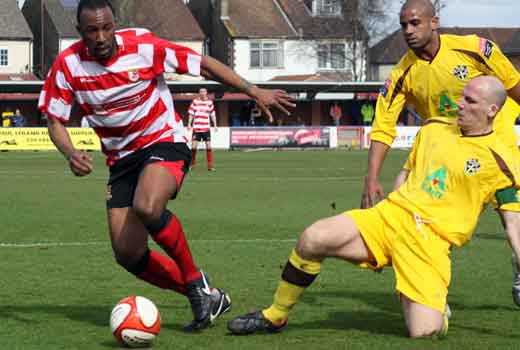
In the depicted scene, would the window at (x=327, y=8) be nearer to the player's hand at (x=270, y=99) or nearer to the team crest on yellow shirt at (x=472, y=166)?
the player's hand at (x=270, y=99)

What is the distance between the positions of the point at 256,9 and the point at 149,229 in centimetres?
7344

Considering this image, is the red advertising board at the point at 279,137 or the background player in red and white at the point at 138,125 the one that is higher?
the background player in red and white at the point at 138,125

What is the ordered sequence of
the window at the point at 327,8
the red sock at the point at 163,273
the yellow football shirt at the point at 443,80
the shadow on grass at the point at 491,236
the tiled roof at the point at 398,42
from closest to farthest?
the red sock at the point at 163,273
the yellow football shirt at the point at 443,80
the shadow on grass at the point at 491,236
the window at the point at 327,8
the tiled roof at the point at 398,42

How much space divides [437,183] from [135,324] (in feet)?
6.83

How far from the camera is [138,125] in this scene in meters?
6.95

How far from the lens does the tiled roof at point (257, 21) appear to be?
254 ft

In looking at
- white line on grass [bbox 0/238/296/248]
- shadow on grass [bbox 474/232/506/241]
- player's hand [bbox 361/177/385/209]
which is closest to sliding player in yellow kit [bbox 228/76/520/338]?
player's hand [bbox 361/177/385/209]

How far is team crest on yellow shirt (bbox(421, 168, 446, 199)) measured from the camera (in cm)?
661

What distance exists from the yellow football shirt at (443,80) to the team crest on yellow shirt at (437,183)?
2.75ft

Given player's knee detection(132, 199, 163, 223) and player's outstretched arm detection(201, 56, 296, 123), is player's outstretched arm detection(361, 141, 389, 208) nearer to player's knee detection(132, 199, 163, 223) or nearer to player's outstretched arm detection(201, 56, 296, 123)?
player's outstretched arm detection(201, 56, 296, 123)

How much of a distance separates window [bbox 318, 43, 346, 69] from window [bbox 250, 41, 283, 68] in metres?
3.50

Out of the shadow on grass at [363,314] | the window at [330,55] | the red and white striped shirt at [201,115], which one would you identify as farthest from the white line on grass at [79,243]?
the window at [330,55]

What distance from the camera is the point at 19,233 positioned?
12.5 m

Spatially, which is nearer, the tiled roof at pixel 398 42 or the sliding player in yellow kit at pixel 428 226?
the sliding player in yellow kit at pixel 428 226
